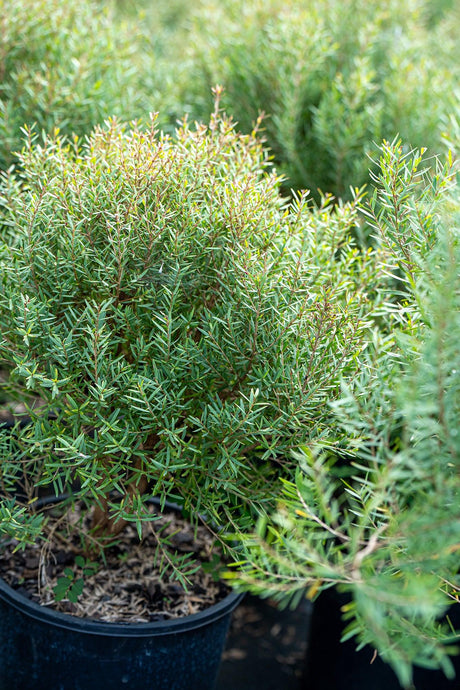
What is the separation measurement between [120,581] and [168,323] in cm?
84

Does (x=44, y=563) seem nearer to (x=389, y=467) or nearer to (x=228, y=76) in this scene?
(x=389, y=467)

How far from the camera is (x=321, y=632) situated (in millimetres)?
2105

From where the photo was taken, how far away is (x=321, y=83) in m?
2.60

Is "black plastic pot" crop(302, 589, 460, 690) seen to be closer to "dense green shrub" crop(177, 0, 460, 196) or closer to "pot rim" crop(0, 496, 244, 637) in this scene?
"pot rim" crop(0, 496, 244, 637)

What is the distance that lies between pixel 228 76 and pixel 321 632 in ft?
7.01

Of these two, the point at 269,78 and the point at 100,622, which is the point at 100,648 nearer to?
the point at 100,622

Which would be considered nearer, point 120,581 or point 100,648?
point 100,648

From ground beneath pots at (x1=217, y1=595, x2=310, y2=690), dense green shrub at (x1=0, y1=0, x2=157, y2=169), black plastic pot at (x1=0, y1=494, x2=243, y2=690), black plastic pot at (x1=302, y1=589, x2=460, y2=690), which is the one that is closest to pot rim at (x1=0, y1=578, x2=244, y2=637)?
black plastic pot at (x1=0, y1=494, x2=243, y2=690)

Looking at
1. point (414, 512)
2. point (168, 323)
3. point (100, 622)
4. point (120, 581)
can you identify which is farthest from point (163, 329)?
point (120, 581)

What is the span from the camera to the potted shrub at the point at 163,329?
127 cm

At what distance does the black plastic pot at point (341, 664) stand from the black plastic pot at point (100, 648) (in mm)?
557

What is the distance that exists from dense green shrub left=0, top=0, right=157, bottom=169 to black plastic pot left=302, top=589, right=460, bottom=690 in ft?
5.75

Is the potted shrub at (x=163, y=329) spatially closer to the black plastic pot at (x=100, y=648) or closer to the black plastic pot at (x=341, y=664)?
the black plastic pot at (x=100, y=648)

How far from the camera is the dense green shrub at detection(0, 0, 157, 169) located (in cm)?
210
